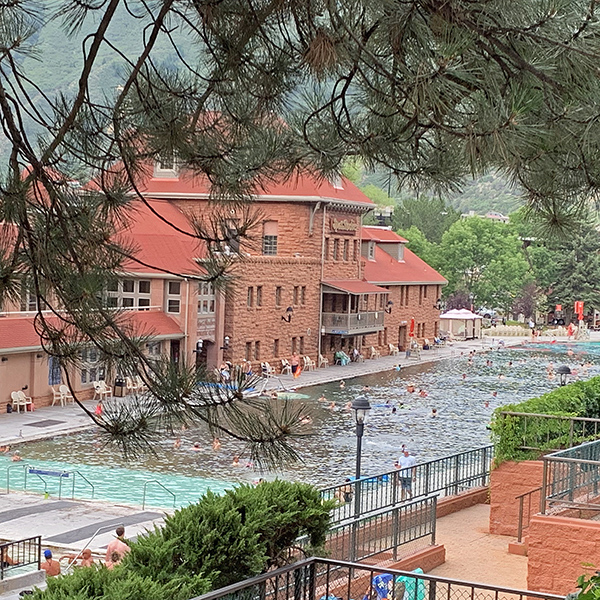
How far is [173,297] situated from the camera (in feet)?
124

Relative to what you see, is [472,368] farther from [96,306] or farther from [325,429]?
[96,306]

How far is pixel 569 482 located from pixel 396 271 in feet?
150

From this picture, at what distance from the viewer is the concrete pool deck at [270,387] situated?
2734cm

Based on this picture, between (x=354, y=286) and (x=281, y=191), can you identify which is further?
(x=354, y=286)

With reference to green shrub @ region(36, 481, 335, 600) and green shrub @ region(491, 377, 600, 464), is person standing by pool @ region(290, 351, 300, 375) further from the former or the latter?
green shrub @ region(36, 481, 335, 600)

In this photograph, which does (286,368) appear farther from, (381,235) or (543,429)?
(543,429)

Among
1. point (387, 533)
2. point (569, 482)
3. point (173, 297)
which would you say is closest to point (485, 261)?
point (173, 297)

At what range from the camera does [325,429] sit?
29938 millimetres

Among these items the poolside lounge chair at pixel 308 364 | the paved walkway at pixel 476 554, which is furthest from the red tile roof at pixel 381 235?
the paved walkway at pixel 476 554

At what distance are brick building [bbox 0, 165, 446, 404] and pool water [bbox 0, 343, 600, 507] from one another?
3.70 meters

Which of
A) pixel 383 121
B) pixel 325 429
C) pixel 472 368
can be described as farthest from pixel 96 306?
pixel 472 368

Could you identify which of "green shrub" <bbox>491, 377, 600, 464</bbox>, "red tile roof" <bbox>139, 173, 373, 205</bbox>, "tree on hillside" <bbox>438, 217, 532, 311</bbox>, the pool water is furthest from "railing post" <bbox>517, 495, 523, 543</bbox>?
"tree on hillside" <bbox>438, 217, 532, 311</bbox>

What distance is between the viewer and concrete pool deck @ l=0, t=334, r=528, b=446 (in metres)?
27.3

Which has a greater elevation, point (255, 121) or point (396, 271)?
point (396, 271)
